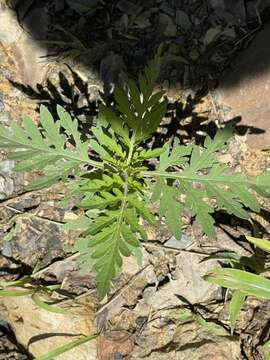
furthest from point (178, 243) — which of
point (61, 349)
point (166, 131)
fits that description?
point (61, 349)

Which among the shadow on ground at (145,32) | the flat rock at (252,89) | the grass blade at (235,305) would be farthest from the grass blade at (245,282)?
the shadow on ground at (145,32)

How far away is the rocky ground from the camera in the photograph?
248 centimetres

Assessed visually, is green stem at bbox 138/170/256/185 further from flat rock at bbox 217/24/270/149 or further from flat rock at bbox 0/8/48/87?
flat rock at bbox 0/8/48/87

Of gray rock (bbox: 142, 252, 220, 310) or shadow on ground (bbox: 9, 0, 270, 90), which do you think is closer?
gray rock (bbox: 142, 252, 220, 310)

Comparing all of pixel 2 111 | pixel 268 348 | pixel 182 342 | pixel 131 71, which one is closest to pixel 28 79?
pixel 2 111

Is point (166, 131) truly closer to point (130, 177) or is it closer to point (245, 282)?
point (130, 177)

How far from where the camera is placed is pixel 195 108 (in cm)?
289

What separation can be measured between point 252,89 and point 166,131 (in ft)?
1.61

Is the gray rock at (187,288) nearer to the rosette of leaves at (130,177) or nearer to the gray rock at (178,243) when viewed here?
the gray rock at (178,243)

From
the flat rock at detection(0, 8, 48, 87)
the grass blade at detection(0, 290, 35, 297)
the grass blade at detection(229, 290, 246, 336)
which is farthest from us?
the flat rock at detection(0, 8, 48, 87)

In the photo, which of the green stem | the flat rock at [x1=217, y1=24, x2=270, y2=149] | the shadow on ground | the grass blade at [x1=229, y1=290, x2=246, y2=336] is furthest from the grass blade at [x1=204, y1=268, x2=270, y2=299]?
the shadow on ground

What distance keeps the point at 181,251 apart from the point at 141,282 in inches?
9.7

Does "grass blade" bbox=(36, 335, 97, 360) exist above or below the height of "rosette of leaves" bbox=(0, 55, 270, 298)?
below

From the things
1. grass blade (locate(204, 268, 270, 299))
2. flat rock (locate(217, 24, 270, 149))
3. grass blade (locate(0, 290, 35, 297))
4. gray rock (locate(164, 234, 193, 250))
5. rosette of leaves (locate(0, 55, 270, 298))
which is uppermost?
flat rock (locate(217, 24, 270, 149))
